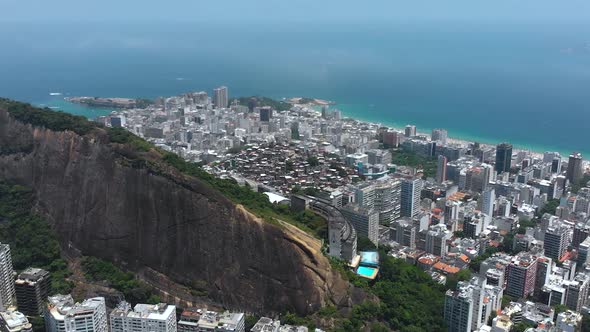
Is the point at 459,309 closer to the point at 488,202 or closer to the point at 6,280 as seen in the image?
the point at 488,202

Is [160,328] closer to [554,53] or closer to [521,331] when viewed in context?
[521,331]

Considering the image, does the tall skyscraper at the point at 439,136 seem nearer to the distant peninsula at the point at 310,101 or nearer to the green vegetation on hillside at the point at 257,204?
the distant peninsula at the point at 310,101

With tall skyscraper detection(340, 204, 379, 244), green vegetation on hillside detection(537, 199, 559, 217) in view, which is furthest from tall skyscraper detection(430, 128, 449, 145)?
tall skyscraper detection(340, 204, 379, 244)

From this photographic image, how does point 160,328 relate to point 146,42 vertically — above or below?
below

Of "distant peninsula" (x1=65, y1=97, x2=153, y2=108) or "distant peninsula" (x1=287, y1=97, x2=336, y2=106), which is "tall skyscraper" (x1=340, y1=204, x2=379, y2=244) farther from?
"distant peninsula" (x1=287, y1=97, x2=336, y2=106)

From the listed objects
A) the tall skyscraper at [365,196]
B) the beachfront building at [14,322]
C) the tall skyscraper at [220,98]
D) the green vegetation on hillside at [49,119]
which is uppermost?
the green vegetation on hillside at [49,119]

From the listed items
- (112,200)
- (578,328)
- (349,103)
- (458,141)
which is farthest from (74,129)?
(349,103)

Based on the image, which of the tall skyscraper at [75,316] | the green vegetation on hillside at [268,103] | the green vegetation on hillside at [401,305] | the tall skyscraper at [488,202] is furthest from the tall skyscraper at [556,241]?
the green vegetation on hillside at [268,103]
